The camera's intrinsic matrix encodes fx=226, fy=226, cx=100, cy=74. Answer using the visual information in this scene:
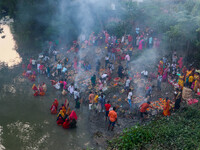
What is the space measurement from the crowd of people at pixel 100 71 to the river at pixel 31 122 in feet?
1.61

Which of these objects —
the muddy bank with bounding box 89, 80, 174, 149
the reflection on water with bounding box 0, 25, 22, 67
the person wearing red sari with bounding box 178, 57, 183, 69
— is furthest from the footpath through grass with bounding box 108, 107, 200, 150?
the reflection on water with bounding box 0, 25, 22, 67

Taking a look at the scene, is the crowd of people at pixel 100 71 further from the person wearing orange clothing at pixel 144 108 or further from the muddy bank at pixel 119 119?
the muddy bank at pixel 119 119

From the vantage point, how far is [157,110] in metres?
11.7

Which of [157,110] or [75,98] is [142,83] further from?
[75,98]

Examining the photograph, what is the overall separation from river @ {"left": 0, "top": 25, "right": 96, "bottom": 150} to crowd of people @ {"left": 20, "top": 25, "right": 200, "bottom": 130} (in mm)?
490

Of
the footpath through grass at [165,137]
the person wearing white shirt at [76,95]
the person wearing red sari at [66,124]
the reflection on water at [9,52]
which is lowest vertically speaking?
the footpath through grass at [165,137]

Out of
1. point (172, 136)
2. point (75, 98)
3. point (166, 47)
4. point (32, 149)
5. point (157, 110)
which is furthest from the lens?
point (166, 47)

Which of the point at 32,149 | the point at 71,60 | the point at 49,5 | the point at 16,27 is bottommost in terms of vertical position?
the point at 32,149

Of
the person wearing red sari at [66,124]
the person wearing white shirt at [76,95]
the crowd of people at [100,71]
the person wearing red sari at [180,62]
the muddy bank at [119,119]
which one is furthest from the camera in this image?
the person wearing red sari at [180,62]

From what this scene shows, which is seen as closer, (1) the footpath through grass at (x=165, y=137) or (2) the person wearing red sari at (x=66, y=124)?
(1) the footpath through grass at (x=165, y=137)

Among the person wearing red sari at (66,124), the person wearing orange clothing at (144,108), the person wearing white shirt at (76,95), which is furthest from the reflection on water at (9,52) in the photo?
the person wearing orange clothing at (144,108)

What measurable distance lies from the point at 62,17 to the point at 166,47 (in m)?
10.5

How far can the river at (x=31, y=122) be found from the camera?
33.6 ft

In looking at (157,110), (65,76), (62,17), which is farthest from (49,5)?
(157,110)
